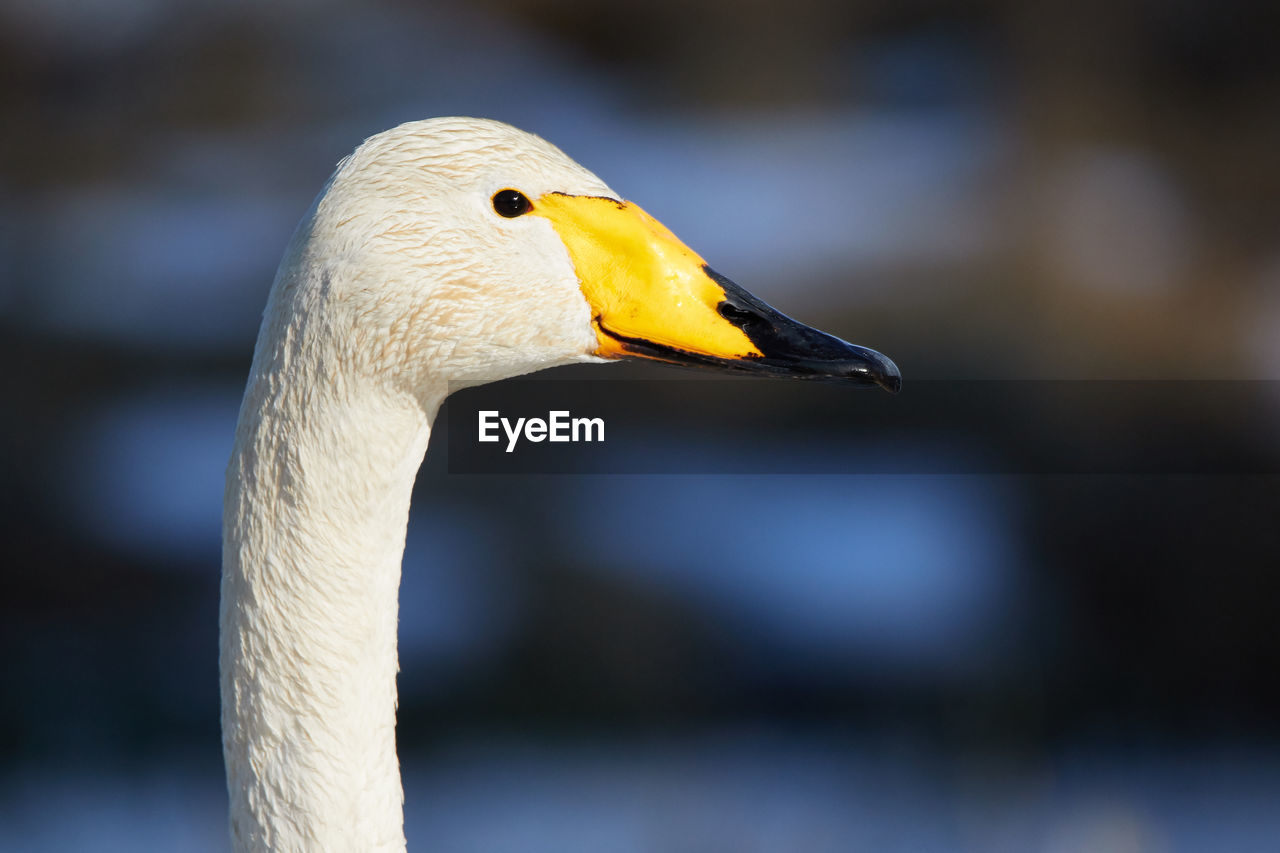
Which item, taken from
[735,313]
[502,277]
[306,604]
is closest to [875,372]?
[735,313]

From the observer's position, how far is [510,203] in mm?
979

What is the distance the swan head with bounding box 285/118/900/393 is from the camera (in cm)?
94

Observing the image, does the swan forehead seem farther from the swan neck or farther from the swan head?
the swan neck

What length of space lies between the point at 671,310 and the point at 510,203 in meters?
0.17

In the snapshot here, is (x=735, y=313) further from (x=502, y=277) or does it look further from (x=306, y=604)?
(x=306, y=604)

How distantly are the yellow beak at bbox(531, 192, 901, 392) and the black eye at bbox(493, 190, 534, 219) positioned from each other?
0.05 ft

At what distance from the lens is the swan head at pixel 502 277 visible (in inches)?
36.8

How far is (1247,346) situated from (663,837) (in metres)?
2.57

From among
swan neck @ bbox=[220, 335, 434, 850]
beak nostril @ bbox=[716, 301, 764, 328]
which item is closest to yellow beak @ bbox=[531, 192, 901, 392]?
beak nostril @ bbox=[716, 301, 764, 328]

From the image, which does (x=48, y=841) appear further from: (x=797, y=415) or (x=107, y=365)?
(x=797, y=415)

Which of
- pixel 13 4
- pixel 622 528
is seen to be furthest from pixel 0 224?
pixel 622 528

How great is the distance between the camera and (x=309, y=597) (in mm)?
981

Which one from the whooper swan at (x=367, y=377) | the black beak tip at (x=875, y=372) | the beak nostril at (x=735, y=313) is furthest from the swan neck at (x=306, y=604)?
the black beak tip at (x=875, y=372)

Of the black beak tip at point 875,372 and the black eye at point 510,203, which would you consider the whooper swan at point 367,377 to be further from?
the black beak tip at point 875,372
